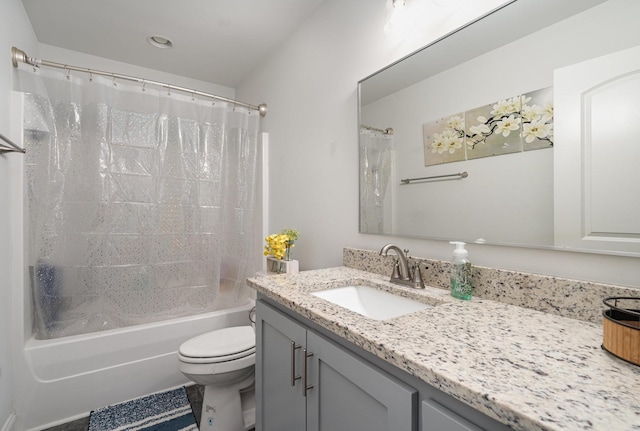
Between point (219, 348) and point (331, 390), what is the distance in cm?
97

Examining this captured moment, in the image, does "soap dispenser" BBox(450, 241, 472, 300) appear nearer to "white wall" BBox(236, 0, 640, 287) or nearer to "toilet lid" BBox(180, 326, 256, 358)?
"white wall" BBox(236, 0, 640, 287)

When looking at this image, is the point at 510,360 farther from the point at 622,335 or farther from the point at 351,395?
the point at 351,395

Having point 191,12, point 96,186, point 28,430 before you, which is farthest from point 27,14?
point 28,430

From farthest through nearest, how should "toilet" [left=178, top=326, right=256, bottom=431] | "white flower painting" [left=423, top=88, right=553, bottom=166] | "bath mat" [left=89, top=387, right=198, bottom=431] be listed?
"bath mat" [left=89, top=387, right=198, bottom=431], "toilet" [left=178, top=326, right=256, bottom=431], "white flower painting" [left=423, top=88, right=553, bottom=166]

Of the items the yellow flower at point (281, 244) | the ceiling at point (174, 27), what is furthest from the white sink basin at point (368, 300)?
the ceiling at point (174, 27)

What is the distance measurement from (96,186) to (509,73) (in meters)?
2.22

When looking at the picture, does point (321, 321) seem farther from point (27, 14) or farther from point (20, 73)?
point (27, 14)

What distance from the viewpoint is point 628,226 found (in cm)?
70

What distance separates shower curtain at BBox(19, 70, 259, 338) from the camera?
66.2 inches

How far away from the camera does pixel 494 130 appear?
96cm

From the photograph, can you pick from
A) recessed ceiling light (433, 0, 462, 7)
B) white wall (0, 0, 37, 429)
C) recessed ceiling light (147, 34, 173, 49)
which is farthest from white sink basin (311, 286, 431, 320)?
recessed ceiling light (147, 34, 173, 49)

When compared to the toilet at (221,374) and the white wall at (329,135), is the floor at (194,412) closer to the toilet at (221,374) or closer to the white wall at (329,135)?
the toilet at (221,374)

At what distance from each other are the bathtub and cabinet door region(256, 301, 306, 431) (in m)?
1.08

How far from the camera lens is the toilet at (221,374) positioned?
1432mm
